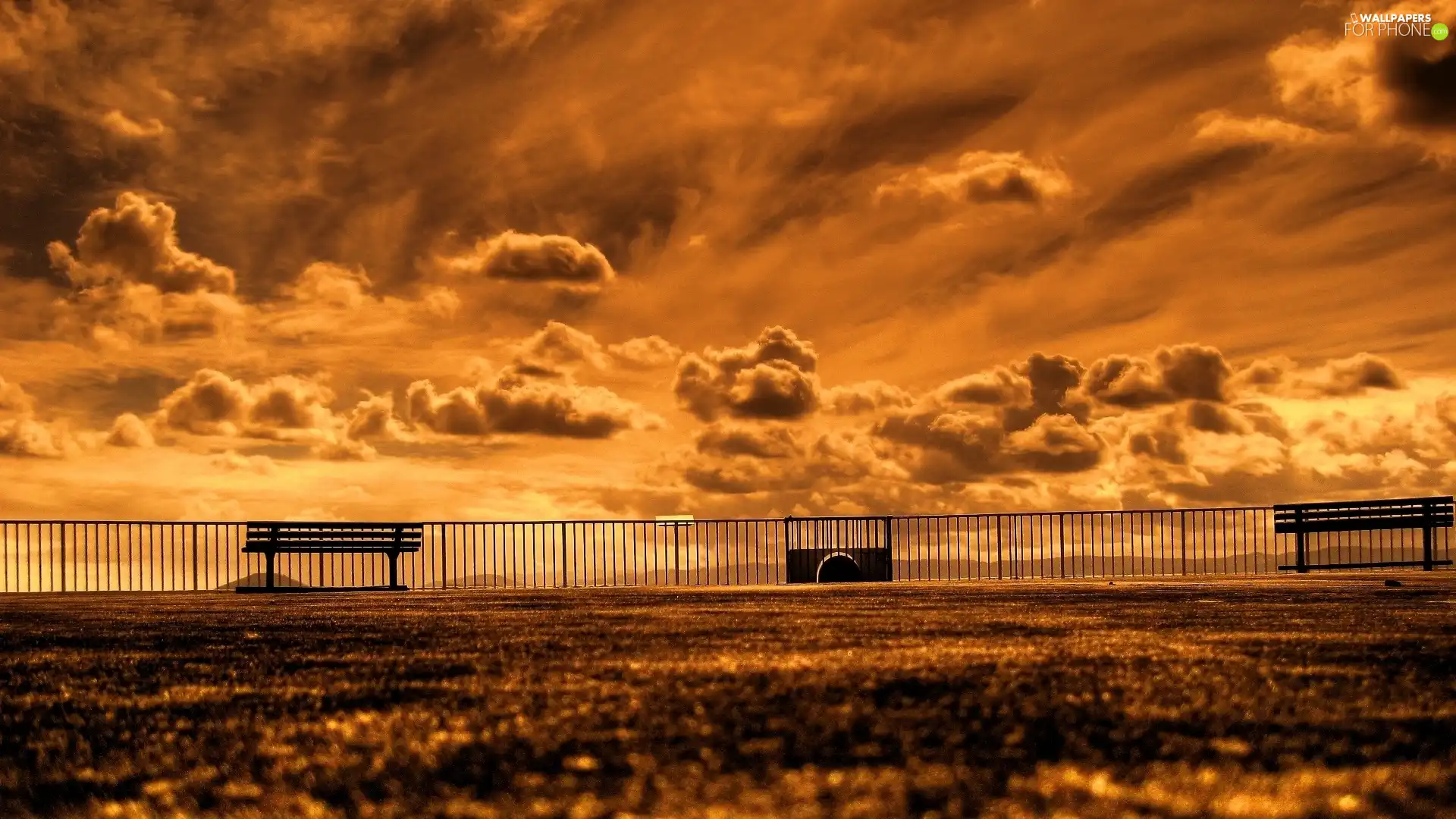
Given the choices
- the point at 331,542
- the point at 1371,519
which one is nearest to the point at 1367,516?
the point at 1371,519

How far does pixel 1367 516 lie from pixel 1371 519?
0.16 metres

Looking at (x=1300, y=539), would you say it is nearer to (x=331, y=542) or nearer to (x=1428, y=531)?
(x=1428, y=531)

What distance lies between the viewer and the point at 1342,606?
12391 millimetres

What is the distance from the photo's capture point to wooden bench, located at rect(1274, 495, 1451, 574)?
29.4 m

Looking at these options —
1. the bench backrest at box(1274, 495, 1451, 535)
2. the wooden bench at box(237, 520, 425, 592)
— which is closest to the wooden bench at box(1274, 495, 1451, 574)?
the bench backrest at box(1274, 495, 1451, 535)

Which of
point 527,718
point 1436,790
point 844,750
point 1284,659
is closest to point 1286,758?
point 1436,790

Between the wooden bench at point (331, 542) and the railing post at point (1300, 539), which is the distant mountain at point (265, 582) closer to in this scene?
the wooden bench at point (331, 542)

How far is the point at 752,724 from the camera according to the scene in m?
4.18

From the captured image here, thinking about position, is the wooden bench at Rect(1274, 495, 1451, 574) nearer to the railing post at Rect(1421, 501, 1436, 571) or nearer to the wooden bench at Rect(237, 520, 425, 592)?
the railing post at Rect(1421, 501, 1436, 571)

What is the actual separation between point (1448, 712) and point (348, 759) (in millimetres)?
3822

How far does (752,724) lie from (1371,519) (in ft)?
102

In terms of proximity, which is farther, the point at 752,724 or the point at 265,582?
the point at 265,582

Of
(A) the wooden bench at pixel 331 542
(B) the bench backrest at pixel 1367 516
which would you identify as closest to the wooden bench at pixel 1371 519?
(B) the bench backrest at pixel 1367 516

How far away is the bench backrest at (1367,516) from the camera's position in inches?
1158
